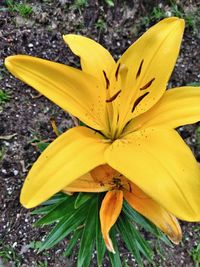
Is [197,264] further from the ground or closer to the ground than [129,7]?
closer to the ground

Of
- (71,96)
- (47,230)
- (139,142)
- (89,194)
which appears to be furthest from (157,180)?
(47,230)

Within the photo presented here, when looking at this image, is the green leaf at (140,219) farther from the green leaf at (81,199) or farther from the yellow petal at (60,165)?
the yellow petal at (60,165)

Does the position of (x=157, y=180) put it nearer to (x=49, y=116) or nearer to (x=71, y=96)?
(x=71, y=96)

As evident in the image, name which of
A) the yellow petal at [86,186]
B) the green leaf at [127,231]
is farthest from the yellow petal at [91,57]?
the green leaf at [127,231]

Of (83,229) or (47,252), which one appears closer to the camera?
(83,229)

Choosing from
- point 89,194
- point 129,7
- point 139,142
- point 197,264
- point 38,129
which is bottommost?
point 197,264

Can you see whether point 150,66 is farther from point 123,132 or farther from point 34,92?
point 34,92
